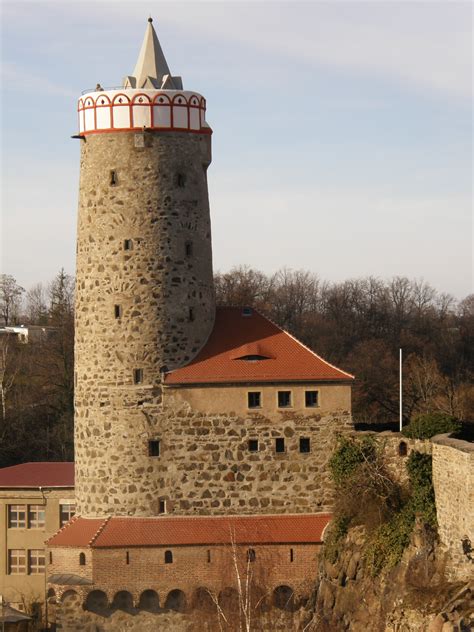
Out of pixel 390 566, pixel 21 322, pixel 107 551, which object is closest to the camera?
pixel 390 566

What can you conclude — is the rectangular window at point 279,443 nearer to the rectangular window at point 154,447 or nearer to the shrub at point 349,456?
the shrub at point 349,456

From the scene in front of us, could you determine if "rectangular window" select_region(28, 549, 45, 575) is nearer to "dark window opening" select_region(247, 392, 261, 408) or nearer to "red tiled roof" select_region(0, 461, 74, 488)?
"red tiled roof" select_region(0, 461, 74, 488)

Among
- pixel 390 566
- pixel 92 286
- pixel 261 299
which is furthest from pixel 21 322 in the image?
pixel 390 566

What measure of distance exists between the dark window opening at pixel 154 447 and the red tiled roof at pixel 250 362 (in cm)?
181

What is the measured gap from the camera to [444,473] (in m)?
41.4

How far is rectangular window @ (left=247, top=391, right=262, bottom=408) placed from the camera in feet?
156

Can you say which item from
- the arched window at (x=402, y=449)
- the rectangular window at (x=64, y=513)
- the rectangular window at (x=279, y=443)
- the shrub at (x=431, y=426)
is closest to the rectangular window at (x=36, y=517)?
the rectangular window at (x=64, y=513)

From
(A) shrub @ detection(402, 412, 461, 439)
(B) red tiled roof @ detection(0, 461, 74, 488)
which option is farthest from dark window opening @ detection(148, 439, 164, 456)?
(A) shrub @ detection(402, 412, 461, 439)

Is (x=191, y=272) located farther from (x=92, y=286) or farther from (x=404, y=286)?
(x=404, y=286)

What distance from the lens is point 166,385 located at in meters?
47.3

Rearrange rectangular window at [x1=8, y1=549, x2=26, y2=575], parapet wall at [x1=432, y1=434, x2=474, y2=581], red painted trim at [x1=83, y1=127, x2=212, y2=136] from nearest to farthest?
parapet wall at [x1=432, y1=434, x2=474, y2=581], red painted trim at [x1=83, y1=127, x2=212, y2=136], rectangular window at [x1=8, y1=549, x2=26, y2=575]

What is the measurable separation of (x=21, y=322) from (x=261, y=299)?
27173 mm

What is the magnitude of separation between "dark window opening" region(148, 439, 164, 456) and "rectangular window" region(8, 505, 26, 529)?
343 inches

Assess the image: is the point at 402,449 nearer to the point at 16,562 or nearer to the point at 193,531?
the point at 193,531
